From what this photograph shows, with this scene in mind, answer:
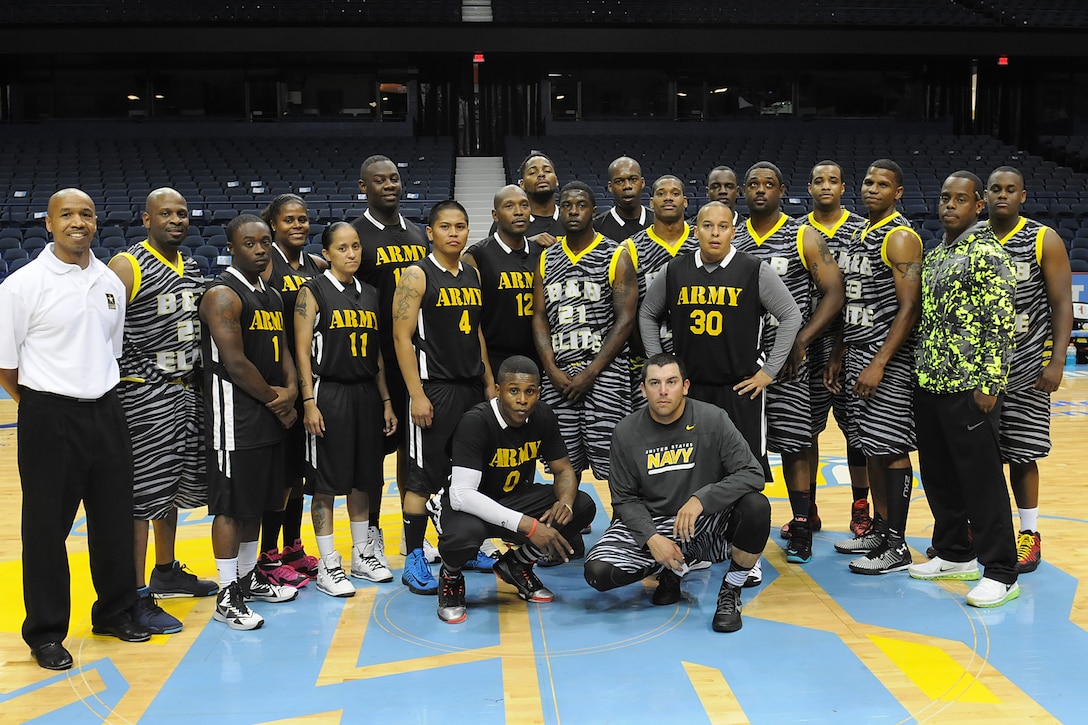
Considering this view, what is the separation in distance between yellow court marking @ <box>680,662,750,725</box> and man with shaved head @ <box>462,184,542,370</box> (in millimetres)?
1841

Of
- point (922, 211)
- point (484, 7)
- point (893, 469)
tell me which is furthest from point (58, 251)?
point (484, 7)

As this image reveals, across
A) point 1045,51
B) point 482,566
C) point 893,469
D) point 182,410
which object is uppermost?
point 1045,51

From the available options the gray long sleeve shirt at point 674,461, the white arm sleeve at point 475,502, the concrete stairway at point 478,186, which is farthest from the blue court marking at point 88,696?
the concrete stairway at point 478,186

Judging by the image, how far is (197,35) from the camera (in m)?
17.3

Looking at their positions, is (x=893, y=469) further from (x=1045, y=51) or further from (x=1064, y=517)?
(x=1045, y=51)

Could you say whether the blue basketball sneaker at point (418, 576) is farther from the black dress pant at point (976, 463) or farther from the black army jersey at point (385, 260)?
the black dress pant at point (976, 463)

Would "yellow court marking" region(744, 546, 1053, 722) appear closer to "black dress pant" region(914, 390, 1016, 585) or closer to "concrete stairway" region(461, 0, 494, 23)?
"black dress pant" region(914, 390, 1016, 585)

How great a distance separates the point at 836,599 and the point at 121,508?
3.02 metres

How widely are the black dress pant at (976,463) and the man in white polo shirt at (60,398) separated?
11.0 ft

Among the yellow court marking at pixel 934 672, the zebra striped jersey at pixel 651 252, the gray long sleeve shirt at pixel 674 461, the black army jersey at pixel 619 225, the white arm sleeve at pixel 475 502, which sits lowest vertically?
the yellow court marking at pixel 934 672

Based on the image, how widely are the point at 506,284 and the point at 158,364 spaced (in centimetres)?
162

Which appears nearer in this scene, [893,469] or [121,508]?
[121,508]

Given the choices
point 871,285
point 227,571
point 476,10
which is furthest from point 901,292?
point 476,10

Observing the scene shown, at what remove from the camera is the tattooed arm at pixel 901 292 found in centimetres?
436
